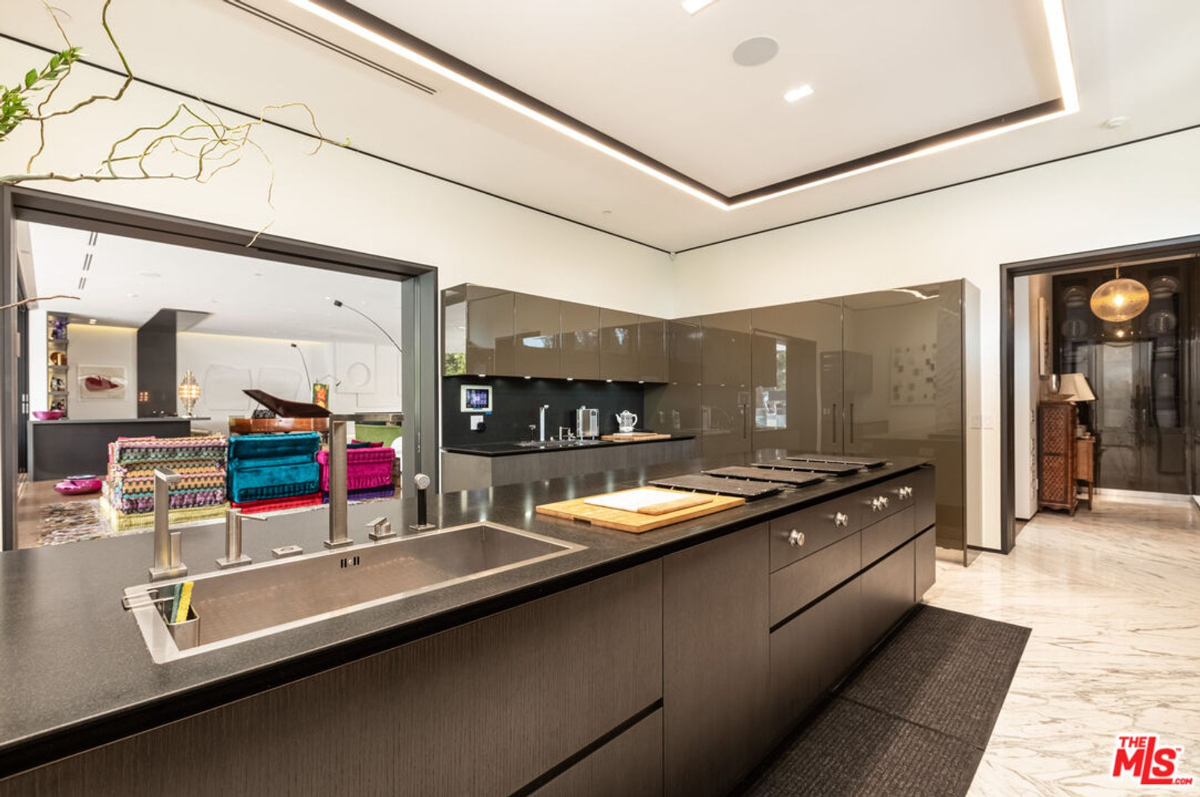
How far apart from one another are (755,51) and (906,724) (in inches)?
120

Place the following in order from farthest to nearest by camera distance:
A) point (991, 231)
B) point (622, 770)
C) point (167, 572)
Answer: point (991, 231), point (622, 770), point (167, 572)

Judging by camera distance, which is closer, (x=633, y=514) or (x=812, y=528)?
(x=633, y=514)

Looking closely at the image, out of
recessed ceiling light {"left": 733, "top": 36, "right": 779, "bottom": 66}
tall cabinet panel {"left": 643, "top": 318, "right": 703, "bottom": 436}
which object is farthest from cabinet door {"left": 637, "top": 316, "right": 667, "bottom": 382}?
recessed ceiling light {"left": 733, "top": 36, "right": 779, "bottom": 66}

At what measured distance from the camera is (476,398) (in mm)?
4387

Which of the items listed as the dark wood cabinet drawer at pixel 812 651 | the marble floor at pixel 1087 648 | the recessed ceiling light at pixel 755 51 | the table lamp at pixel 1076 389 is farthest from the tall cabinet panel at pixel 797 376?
the table lamp at pixel 1076 389

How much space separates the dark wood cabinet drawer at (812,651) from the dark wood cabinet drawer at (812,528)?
214mm

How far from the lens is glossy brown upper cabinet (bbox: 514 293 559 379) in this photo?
14.5 feet

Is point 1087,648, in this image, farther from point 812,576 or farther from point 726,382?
point 726,382

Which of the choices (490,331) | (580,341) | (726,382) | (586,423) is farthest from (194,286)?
(726,382)

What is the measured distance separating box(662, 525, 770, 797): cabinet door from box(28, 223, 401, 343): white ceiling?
15.9 ft

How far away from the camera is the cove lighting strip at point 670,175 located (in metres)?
2.40

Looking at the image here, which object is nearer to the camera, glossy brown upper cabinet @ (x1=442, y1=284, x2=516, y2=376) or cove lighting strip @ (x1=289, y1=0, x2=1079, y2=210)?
cove lighting strip @ (x1=289, y1=0, x2=1079, y2=210)

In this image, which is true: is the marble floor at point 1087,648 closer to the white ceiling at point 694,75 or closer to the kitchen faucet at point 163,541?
the kitchen faucet at point 163,541

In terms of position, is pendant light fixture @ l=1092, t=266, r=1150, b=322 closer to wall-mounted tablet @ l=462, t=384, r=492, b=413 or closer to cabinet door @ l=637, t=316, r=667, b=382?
cabinet door @ l=637, t=316, r=667, b=382
